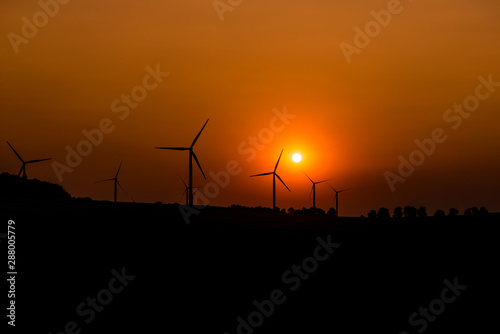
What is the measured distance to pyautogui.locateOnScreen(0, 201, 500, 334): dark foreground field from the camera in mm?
30672

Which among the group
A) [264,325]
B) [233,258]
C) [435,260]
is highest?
[435,260]

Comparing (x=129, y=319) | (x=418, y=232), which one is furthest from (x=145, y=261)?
(x=418, y=232)

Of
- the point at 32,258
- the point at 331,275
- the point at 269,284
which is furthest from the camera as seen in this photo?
the point at 331,275

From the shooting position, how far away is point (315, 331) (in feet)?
102

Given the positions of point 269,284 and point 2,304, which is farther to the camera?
point 269,284

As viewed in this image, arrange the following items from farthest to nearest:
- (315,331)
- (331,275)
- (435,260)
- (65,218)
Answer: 1. (65,218)
2. (435,260)
3. (331,275)
4. (315,331)

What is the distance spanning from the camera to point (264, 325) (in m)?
31.5

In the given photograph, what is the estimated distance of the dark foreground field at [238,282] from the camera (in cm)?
3067

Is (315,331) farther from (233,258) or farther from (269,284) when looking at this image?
(233,258)

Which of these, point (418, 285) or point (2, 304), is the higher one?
point (418, 285)

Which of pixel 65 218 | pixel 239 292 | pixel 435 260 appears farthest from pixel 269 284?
pixel 65 218

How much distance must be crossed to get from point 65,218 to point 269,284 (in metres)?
22.3

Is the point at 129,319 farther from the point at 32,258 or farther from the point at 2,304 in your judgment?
the point at 32,258

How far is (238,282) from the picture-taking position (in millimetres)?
37719
